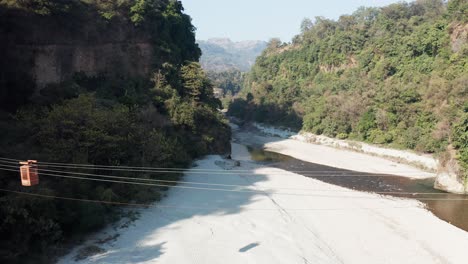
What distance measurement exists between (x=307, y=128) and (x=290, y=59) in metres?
31.3

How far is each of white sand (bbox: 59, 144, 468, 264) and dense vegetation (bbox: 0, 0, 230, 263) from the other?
66.7 inches

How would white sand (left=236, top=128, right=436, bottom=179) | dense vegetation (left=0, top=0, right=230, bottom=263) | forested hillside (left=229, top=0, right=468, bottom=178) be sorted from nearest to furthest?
1. dense vegetation (left=0, top=0, right=230, bottom=263)
2. white sand (left=236, top=128, right=436, bottom=179)
3. forested hillside (left=229, top=0, right=468, bottom=178)

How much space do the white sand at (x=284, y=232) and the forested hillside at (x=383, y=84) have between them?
11.1m

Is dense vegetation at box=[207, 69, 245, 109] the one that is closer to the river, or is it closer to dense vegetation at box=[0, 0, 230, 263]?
dense vegetation at box=[0, 0, 230, 263]

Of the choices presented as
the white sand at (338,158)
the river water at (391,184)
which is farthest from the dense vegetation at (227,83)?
the river water at (391,184)

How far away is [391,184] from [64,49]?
28.8 metres

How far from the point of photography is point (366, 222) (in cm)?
1961

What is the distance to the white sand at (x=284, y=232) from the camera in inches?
587

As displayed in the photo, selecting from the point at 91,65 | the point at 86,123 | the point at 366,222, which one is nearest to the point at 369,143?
the point at 366,222

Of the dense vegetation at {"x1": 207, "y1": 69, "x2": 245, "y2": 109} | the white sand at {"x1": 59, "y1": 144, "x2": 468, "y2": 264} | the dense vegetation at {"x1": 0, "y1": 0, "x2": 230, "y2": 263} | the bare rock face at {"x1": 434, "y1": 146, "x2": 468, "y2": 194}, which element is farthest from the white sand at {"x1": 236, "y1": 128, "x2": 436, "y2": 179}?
the dense vegetation at {"x1": 207, "y1": 69, "x2": 245, "y2": 109}

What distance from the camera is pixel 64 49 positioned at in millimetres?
28375

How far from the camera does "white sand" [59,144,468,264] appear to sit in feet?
48.9

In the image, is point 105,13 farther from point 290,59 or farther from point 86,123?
point 290,59

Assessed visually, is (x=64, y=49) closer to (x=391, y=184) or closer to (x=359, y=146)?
(x=391, y=184)
